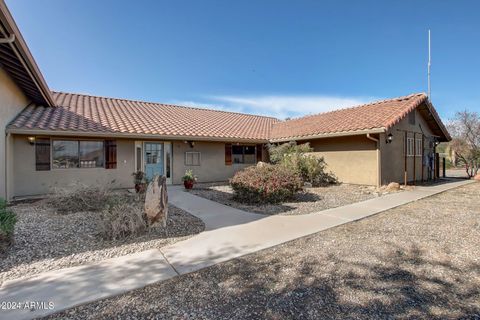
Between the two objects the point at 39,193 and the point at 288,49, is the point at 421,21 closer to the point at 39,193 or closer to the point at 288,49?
the point at 288,49

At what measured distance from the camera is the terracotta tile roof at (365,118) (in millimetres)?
10656

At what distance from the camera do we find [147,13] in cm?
890

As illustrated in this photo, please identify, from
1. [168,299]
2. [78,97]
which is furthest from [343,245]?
[78,97]

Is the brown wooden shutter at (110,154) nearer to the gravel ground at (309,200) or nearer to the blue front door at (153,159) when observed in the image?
the blue front door at (153,159)

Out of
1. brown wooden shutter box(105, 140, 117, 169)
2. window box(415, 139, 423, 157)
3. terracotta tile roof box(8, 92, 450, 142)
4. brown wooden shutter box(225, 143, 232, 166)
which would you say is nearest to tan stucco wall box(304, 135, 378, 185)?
terracotta tile roof box(8, 92, 450, 142)

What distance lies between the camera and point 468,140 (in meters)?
18.5

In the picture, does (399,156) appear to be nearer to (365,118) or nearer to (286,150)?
(365,118)

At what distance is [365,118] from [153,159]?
10.5 metres

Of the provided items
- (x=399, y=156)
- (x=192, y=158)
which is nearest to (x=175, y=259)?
(x=192, y=158)

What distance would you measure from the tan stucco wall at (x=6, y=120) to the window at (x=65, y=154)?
1.32 meters

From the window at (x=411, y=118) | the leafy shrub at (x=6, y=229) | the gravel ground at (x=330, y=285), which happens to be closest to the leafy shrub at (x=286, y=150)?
the window at (x=411, y=118)

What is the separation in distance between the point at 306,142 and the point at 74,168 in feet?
37.5

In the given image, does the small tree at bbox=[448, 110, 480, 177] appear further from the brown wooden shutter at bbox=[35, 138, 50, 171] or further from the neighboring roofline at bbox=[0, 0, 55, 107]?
the brown wooden shutter at bbox=[35, 138, 50, 171]

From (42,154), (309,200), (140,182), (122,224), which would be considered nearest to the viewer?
(122,224)
